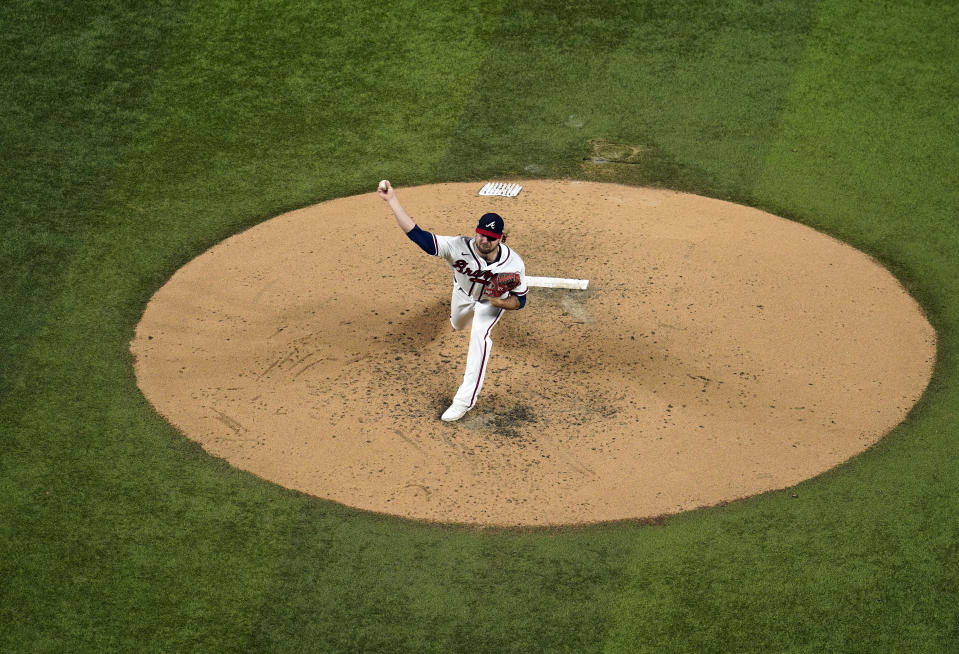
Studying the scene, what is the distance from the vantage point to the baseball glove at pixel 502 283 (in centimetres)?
760

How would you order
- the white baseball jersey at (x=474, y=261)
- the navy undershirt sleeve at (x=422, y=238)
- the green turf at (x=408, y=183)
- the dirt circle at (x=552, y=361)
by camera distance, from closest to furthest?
the green turf at (x=408, y=183) < the dirt circle at (x=552, y=361) < the navy undershirt sleeve at (x=422, y=238) < the white baseball jersey at (x=474, y=261)

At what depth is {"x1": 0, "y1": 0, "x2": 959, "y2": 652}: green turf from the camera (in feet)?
20.7

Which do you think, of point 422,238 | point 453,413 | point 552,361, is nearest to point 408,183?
point 552,361

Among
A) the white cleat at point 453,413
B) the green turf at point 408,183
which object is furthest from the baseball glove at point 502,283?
the green turf at point 408,183

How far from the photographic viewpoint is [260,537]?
6848 mm

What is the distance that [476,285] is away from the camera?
311 inches

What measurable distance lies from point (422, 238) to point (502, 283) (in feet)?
1.95

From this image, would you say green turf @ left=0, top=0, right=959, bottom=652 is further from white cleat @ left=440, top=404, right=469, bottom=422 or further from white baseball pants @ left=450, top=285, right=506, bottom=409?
white baseball pants @ left=450, top=285, right=506, bottom=409

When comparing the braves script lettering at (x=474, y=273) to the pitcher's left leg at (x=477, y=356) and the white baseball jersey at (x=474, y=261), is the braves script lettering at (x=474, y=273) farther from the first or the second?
the pitcher's left leg at (x=477, y=356)

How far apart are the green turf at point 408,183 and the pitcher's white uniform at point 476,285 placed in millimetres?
1190

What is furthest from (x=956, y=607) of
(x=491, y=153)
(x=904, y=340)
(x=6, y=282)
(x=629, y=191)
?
(x=6, y=282)

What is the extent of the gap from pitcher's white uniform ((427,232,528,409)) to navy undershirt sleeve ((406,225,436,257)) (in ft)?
0.13

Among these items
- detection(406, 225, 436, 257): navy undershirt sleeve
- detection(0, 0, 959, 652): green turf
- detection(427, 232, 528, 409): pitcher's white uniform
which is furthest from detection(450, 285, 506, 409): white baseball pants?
detection(0, 0, 959, 652): green turf

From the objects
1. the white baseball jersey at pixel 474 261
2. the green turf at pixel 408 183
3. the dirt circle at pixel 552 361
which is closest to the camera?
the green turf at pixel 408 183
